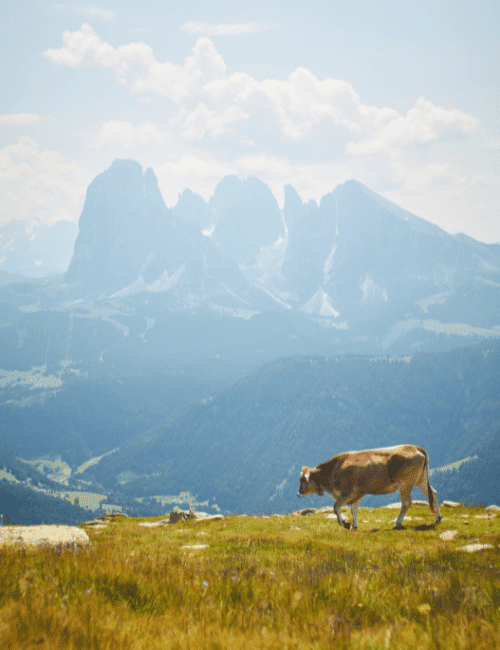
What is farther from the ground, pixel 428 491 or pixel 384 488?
pixel 384 488

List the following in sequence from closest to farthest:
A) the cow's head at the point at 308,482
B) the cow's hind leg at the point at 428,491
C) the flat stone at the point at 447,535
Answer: the flat stone at the point at 447,535 < the cow's hind leg at the point at 428,491 < the cow's head at the point at 308,482

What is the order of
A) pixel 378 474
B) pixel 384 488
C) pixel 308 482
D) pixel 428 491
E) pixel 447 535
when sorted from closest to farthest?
pixel 447 535
pixel 378 474
pixel 384 488
pixel 428 491
pixel 308 482

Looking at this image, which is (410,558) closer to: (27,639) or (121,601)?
(121,601)

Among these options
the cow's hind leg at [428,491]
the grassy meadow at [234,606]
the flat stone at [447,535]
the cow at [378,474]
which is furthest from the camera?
the cow's hind leg at [428,491]

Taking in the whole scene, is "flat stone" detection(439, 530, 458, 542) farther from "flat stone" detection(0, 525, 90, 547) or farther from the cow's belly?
"flat stone" detection(0, 525, 90, 547)

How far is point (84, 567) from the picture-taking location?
21.9ft

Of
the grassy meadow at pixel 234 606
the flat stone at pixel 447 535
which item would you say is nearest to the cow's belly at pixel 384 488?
the flat stone at pixel 447 535

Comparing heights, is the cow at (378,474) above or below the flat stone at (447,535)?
above

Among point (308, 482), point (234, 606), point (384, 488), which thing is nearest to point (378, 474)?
point (384, 488)

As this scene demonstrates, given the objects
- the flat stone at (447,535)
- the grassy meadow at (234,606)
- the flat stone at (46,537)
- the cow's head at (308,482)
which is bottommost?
the flat stone at (447,535)

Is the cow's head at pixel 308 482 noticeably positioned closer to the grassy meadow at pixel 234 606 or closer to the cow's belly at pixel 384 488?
the cow's belly at pixel 384 488

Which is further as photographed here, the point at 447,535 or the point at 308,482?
the point at 308,482

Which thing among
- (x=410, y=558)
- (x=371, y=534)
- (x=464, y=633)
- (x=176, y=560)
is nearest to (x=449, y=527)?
(x=371, y=534)

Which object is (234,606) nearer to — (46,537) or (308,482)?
(46,537)
